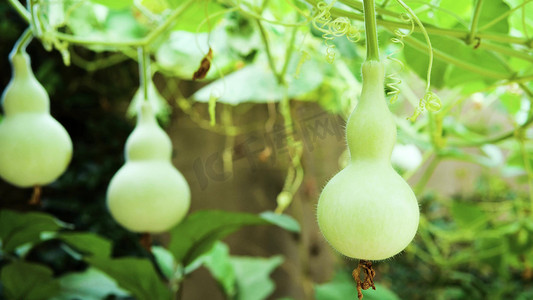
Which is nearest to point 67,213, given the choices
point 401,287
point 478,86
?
point 478,86

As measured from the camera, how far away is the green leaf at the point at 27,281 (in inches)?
21.1

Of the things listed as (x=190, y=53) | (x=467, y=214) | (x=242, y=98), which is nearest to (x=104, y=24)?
(x=190, y=53)

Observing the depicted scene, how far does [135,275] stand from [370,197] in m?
0.41

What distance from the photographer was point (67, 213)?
881 mm

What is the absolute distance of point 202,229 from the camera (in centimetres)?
54

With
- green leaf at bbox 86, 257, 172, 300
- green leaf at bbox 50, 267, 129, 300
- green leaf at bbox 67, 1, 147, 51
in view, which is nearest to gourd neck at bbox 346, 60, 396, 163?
green leaf at bbox 86, 257, 172, 300

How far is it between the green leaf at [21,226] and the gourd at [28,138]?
14cm

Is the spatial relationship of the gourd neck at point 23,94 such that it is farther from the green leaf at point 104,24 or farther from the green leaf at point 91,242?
the green leaf at point 104,24

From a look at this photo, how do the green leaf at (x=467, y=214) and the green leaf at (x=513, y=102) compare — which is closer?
the green leaf at (x=513, y=102)

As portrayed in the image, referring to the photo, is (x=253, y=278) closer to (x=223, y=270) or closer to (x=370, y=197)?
(x=223, y=270)

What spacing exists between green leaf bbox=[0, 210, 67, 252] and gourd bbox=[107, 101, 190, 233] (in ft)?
0.53

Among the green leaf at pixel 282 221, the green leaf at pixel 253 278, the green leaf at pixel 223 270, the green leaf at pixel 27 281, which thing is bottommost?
the green leaf at pixel 253 278

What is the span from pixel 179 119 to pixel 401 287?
2.35ft

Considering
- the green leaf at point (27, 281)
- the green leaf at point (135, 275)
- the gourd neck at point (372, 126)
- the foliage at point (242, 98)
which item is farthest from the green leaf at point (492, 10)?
the green leaf at point (27, 281)
